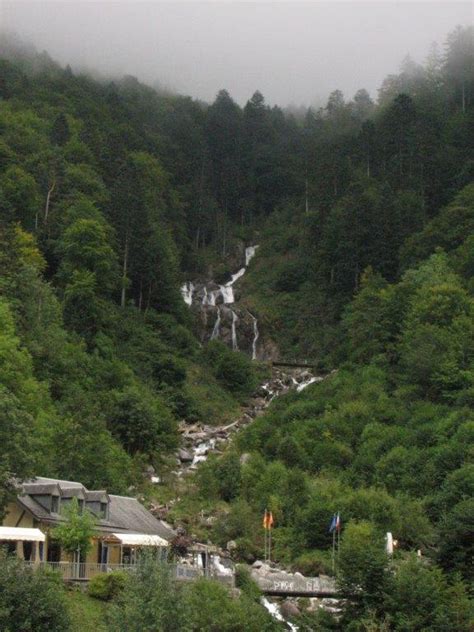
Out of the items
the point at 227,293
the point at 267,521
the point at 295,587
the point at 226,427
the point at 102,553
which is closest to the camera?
the point at 295,587

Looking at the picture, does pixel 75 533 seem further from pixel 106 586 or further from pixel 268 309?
pixel 268 309

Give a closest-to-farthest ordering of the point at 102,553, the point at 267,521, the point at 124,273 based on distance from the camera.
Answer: the point at 102,553, the point at 267,521, the point at 124,273

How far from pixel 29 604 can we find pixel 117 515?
16065 mm

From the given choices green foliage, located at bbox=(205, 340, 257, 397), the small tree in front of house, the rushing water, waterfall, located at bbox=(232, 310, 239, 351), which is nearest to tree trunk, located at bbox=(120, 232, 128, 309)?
A: green foliage, located at bbox=(205, 340, 257, 397)

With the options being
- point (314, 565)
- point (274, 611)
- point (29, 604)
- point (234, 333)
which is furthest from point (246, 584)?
point (234, 333)

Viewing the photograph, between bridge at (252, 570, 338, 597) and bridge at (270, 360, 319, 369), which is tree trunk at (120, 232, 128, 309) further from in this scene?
bridge at (252, 570, 338, 597)

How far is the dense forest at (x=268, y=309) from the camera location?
54844mm

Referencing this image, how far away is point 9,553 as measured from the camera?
41.1 meters

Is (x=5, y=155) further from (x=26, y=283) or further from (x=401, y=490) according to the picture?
(x=401, y=490)

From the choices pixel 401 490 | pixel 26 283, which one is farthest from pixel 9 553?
pixel 26 283

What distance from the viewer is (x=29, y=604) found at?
112 feet

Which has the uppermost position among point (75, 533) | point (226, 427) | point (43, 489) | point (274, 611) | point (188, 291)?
point (188, 291)

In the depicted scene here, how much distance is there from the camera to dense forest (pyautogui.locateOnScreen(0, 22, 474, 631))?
54.8 metres

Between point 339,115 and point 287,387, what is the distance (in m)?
72.5
